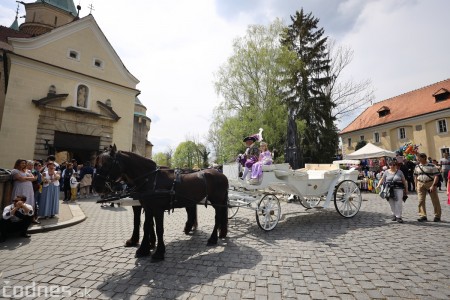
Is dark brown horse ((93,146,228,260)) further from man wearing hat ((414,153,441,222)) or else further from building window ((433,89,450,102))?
building window ((433,89,450,102))

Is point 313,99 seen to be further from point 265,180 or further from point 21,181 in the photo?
point 21,181

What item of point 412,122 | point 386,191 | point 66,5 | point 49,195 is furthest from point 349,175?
point 66,5

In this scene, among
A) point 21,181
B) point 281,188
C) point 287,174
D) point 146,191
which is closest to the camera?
point 146,191

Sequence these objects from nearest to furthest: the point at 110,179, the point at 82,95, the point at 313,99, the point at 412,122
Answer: the point at 110,179 < the point at 82,95 < the point at 313,99 < the point at 412,122

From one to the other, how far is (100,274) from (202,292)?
5.36 feet

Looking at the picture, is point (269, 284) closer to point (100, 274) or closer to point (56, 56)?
point (100, 274)

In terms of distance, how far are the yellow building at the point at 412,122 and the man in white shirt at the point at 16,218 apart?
113 feet

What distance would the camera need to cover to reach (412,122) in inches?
1113

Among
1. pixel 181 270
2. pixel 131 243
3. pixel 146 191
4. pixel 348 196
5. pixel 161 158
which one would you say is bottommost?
pixel 181 270

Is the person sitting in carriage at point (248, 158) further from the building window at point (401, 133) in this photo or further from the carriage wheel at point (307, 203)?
the building window at point (401, 133)

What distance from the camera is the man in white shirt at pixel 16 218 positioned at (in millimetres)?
5094

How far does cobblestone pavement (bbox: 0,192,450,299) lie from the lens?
2908 mm

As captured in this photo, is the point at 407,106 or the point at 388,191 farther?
the point at 407,106

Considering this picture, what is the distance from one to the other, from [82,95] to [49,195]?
12550 mm
